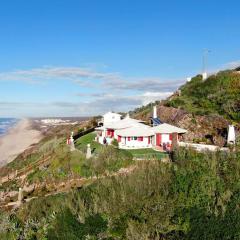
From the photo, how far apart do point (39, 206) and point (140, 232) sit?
1003 cm

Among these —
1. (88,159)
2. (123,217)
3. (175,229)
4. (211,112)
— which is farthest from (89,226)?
(211,112)

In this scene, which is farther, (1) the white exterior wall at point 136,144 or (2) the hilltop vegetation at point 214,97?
(2) the hilltop vegetation at point 214,97

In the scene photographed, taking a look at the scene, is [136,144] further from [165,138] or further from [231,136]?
[231,136]

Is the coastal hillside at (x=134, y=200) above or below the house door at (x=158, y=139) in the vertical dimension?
below

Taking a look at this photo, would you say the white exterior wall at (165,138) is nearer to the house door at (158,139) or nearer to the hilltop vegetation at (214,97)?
the house door at (158,139)

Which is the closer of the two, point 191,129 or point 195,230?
point 195,230

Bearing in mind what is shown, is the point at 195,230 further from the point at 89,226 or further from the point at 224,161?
the point at 224,161

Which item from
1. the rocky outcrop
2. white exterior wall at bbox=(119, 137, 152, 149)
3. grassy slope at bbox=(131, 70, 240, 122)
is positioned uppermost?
grassy slope at bbox=(131, 70, 240, 122)

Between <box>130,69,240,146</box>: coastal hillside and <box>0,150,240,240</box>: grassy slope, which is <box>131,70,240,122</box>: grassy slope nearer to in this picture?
<box>130,69,240,146</box>: coastal hillside

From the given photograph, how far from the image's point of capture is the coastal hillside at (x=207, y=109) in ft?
125

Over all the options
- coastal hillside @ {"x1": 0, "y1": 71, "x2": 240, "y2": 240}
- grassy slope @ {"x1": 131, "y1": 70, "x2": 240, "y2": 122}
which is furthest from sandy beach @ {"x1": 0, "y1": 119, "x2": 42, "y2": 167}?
coastal hillside @ {"x1": 0, "y1": 71, "x2": 240, "y2": 240}

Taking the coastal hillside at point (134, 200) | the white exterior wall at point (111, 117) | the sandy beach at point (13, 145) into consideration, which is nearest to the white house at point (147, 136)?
the coastal hillside at point (134, 200)

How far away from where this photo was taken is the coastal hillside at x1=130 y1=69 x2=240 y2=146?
38.0m

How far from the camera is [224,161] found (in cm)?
2603
